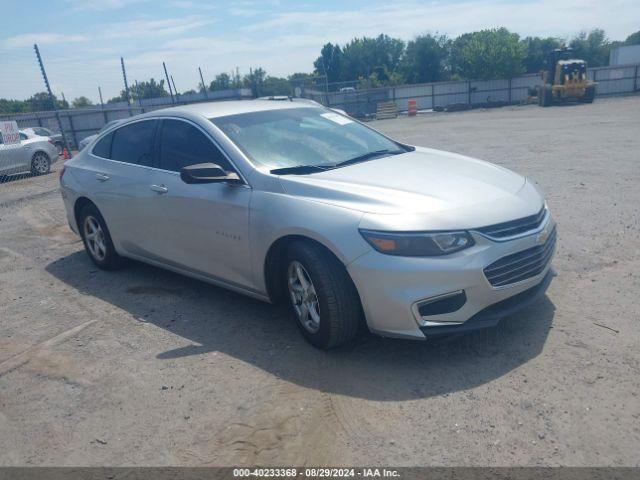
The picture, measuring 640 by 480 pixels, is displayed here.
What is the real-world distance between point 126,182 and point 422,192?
305 centimetres

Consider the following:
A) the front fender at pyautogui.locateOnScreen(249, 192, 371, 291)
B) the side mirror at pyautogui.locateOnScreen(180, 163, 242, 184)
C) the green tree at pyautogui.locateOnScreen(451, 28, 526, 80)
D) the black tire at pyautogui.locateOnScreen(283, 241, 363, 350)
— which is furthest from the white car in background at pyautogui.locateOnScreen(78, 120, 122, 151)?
the green tree at pyautogui.locateOnScreen(451, 28, 526, 80)

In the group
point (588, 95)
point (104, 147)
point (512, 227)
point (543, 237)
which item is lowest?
point (588, 95)

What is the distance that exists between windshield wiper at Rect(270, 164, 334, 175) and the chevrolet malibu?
0.02 m

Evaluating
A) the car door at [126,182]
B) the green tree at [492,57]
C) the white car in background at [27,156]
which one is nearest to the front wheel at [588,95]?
the green tree at [492,57]

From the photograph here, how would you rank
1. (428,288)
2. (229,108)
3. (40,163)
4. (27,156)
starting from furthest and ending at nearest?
(40,163) < (27,156) < (229,108) < (428,288)

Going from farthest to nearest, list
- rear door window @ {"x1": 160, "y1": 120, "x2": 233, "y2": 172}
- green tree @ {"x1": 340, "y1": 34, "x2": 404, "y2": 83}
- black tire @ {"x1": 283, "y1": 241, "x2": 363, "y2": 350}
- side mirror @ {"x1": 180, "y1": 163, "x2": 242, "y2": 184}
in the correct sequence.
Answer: green tree @ {"x1": 340, "y1": 34, "x2": 404, "y2": 83} → rear door window @ {"x1": 160, "y1": 120, "x2": 233, "y2": 172} → side mirror @ {"x1": 180, "y1": 163, "x2": 242, "y2": 184} → black tire @ {"x1": 283, "y1": 241, "x2": 363, "y2": 350}

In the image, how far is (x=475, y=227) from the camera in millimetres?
3535

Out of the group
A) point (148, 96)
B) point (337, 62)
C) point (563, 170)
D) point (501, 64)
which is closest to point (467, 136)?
point (563, 170)

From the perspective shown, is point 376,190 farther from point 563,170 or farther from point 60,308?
point 563,170

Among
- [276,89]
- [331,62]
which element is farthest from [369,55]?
[276,89]

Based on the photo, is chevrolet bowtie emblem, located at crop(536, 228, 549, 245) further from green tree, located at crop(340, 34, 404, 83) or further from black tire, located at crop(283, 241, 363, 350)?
green tree, located at crop(340, 34, 404, 83)

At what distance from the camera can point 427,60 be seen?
7938 cm

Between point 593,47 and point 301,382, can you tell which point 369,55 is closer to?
point 593,47

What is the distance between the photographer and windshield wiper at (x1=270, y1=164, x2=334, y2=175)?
4.26m
